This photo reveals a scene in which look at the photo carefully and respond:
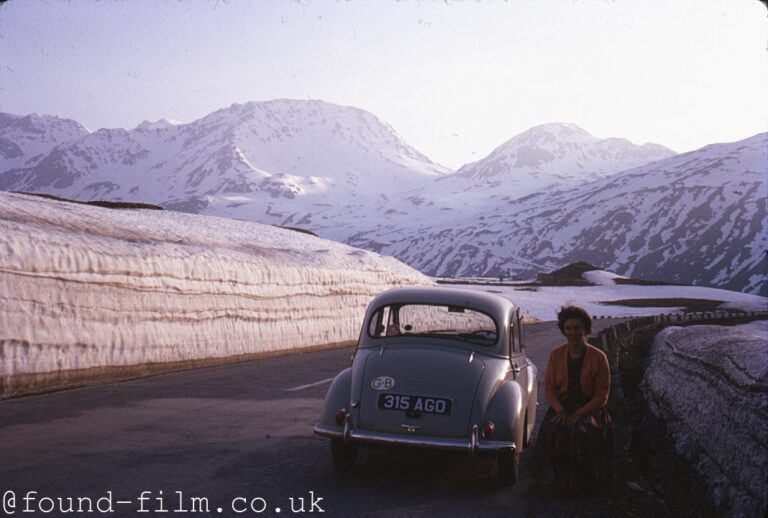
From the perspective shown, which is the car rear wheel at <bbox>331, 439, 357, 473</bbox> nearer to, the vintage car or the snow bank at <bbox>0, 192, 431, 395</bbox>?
the vintage car

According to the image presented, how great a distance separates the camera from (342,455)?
6.55m

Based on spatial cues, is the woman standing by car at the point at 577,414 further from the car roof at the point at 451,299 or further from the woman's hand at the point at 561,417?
the car roof at the point at 451,299

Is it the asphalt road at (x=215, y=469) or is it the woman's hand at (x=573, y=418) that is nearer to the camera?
the asphalt road at (x=215, y=469)

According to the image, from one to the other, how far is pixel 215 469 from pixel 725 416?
4.14m

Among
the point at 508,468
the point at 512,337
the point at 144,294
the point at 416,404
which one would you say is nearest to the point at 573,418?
the point at 508,468

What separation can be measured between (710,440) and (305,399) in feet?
19.4

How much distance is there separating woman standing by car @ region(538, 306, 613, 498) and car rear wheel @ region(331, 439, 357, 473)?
5.39 feet

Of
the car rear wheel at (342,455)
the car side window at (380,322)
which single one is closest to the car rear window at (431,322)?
the car side window at (380,322)

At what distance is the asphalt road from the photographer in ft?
17.7

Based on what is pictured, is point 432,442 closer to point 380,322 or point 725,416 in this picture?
point 380,322

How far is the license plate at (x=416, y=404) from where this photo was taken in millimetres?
6262

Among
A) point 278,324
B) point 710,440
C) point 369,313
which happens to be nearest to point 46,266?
point 369,313

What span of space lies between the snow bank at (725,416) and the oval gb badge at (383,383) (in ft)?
8.45

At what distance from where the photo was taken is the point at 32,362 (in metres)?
10.8
